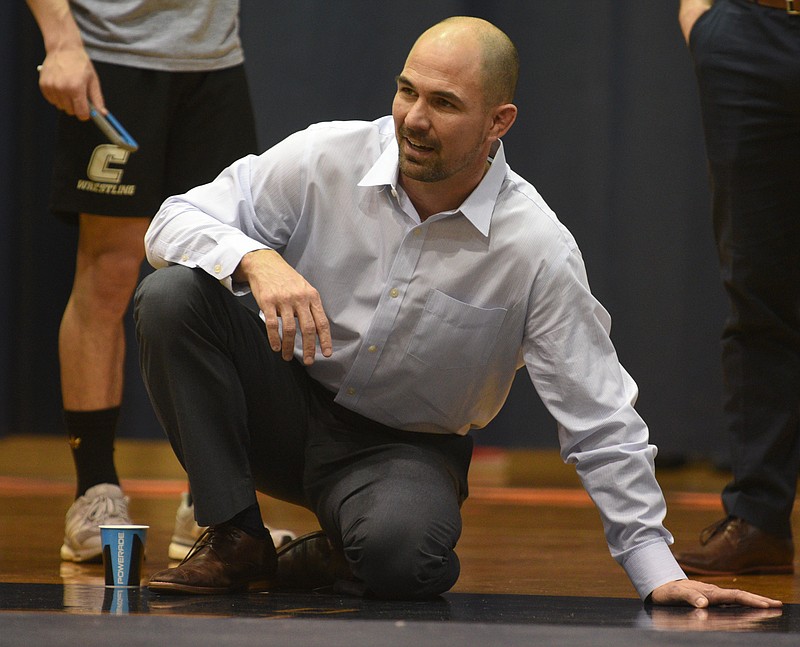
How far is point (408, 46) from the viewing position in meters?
4.12

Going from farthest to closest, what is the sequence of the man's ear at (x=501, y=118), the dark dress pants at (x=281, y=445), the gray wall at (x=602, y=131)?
the gray wall at (x=602, y=131) < the man's ear at (x=501, y=118) < the dark dress pants at (x=281, y=445)

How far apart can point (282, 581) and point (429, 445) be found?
1.03 ft

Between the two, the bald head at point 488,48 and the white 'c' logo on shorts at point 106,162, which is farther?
the white 'c' logo on shorts at point 106,162

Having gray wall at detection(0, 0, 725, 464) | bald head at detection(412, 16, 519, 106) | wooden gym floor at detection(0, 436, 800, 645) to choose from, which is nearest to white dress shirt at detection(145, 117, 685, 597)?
bald head at detection(412, 16, 519, 106)

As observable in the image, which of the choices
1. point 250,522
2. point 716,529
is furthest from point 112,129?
point 716,529

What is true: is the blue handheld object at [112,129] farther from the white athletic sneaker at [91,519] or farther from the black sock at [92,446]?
the white athletic sneaker at [91,519]

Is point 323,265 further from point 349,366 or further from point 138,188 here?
point 138,188

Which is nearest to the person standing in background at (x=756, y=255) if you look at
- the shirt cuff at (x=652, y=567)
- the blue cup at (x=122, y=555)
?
the shirt cuff at (x=652, y=567)

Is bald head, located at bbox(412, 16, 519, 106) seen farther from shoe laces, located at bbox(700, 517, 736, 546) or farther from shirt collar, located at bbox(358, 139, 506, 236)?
shoe laces, located at bbox(700, 517, 736, 546)

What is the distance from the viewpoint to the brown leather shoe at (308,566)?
75.0 inches

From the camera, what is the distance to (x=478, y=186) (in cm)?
187

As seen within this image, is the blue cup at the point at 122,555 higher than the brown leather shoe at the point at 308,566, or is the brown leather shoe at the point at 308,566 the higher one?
the blue cup at the point at 122,555

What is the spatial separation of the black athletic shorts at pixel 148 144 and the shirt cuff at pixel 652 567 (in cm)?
112

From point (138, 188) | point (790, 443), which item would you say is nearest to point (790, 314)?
point (790, 443)
